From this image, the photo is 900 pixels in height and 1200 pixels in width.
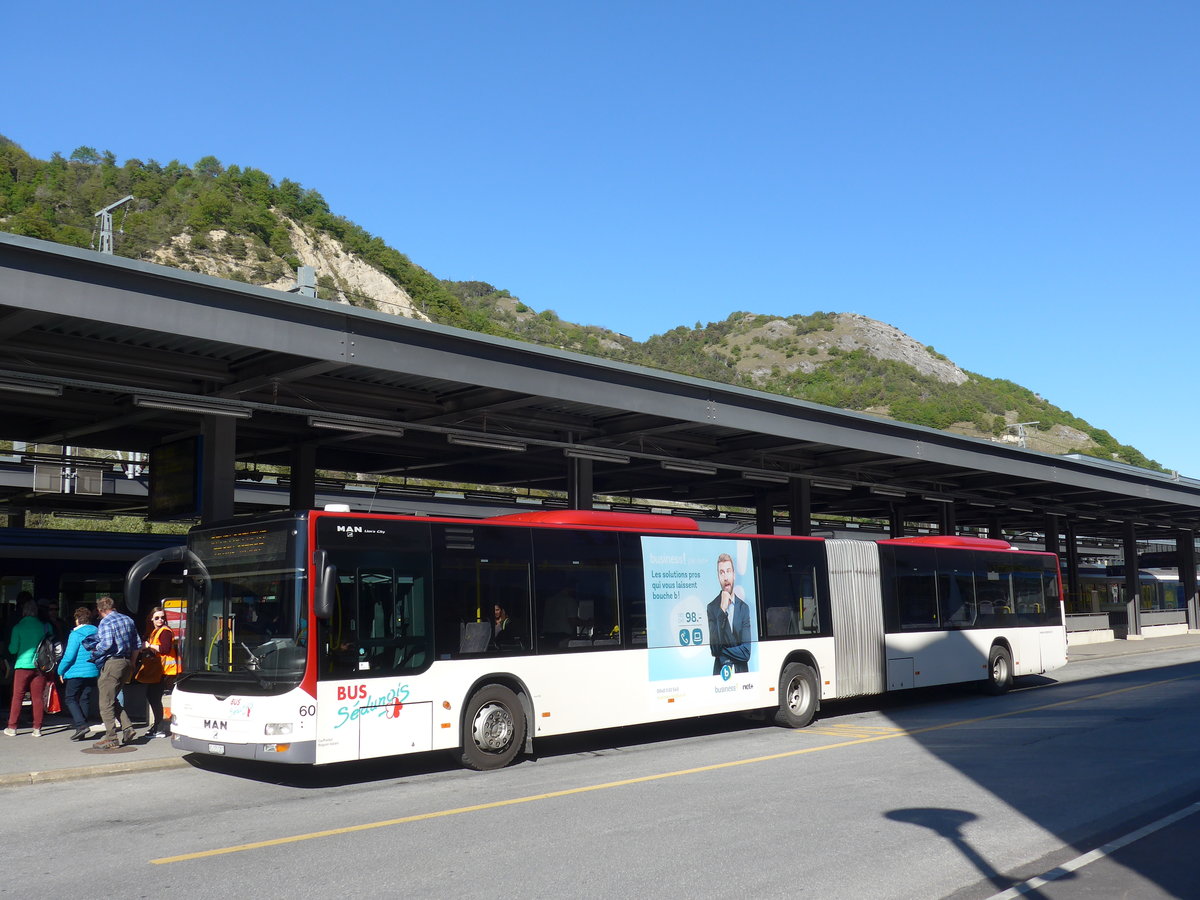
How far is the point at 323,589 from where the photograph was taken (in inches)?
410

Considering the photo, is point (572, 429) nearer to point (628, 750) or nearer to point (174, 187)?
point (628, 750)

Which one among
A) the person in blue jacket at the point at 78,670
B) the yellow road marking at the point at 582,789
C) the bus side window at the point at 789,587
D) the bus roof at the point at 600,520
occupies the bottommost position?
the yellow road marking at the point at 582,789

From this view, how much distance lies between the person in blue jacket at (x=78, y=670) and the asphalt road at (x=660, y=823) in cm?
236

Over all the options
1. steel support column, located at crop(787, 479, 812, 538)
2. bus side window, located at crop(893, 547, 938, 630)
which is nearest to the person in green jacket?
bus side window, located at crop(893, 547, 938, 630)

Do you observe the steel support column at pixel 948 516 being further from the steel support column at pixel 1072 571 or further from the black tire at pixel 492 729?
the black tire at pixel 492 729

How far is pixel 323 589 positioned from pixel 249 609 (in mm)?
1326

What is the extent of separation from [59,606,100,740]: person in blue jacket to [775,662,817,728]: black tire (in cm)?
970

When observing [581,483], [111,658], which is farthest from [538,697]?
[581,483]

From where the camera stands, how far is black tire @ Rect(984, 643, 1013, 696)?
21062 mm

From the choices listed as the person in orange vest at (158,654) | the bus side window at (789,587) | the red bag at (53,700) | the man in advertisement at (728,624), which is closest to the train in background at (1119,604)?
the bus side window at (789,587)

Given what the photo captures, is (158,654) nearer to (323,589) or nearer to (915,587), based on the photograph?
(323,589)

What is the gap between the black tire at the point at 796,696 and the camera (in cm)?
1620

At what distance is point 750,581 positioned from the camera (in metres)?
16.0

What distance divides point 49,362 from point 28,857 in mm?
9742
